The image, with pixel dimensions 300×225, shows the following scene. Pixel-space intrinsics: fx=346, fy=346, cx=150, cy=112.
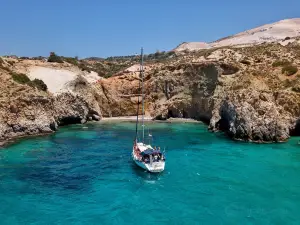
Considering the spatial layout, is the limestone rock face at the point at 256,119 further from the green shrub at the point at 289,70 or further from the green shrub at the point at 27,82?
the green shrub at the point at 27,82

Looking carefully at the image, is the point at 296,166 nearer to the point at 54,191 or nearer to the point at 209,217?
the point at 209,217

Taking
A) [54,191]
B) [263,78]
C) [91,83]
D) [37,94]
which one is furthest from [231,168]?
[91,83]

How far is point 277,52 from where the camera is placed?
7250cm

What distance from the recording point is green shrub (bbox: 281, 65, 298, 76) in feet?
204

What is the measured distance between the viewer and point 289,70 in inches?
2461

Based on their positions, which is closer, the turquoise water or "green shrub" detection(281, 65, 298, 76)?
the turquoise water

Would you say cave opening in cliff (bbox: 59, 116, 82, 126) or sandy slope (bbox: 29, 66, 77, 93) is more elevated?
sandy slope (bbox: 29, 66, 77, 93)

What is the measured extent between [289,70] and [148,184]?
4236 centimetres

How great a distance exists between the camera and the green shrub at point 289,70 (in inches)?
2448

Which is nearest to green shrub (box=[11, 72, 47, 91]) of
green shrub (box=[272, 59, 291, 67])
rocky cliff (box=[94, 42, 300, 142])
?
rocky cliff (box=[94, 42, 300, 142])

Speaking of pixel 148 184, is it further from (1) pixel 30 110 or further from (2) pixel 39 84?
(2) pixel 39 84

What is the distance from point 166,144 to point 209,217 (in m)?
24.9

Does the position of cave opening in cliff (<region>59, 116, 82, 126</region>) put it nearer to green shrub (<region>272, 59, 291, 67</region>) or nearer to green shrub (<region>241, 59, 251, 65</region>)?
green shrub (<region>241, 59, 251, 65</region>)

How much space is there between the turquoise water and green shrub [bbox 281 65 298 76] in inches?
815
